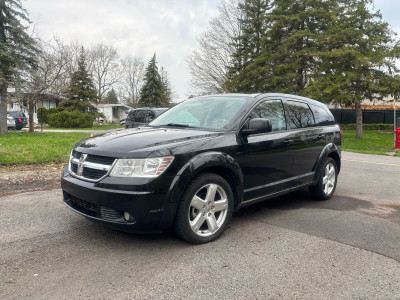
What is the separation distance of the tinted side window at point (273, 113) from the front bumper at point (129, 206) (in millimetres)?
1904

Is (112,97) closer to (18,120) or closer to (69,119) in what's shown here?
(69,119)

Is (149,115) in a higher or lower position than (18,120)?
lower

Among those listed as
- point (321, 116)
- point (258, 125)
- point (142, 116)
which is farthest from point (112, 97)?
point (258, 125)

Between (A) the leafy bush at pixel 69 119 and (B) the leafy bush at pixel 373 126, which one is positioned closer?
(B) the leafy bush at pixel 373 126

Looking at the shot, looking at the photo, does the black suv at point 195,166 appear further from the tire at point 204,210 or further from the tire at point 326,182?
the tire at point 326,182

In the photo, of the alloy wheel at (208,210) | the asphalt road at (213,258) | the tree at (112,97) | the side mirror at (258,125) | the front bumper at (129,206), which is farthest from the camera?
the tree at (112,97)

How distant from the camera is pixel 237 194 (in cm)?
413

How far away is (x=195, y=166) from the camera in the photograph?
361 centimetres

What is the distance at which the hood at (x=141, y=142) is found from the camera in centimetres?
350

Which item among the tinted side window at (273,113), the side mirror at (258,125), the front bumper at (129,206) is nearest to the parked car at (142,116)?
the tinted side window at (273,113)

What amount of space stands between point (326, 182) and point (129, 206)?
387cm

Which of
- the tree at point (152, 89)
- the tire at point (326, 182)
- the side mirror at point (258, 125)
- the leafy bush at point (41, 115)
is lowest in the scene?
the tire at point (326, 182)

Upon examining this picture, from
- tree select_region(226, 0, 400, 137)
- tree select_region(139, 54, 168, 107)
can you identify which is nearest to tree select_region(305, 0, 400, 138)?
tree select_region(226, 0, 400, 137)

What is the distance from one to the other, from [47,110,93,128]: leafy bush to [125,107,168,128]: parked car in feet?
73.2
